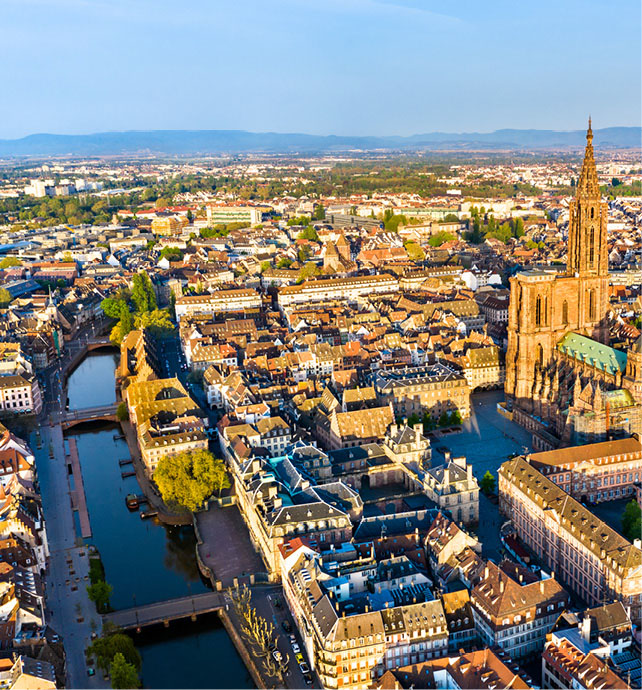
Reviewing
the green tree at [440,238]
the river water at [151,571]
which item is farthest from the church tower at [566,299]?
the green tree at [440,238]

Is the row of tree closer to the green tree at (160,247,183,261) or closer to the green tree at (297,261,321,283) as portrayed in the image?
the green tree at (297,261,321,283)

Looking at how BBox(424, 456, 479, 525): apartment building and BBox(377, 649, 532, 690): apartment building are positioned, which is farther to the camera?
BBox(424, 456, 479, 525): apartment building

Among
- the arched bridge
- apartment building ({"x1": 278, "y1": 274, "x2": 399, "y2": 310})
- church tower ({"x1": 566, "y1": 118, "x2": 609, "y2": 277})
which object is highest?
church tower ({"x1": 566, "y1": 118, "x2": 609, "y2": 277})

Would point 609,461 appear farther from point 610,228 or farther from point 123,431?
point 610,228

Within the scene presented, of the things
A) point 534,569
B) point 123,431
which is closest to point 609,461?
point 534,569

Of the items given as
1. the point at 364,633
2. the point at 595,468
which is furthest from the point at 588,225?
the point at 364,633

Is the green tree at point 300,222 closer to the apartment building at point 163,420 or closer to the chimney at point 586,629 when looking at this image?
the apartment building at point 163,420

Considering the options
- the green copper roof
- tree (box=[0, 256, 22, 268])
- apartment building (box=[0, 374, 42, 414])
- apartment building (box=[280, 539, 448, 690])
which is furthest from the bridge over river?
tree (box=[0, 256, 22, 268])
